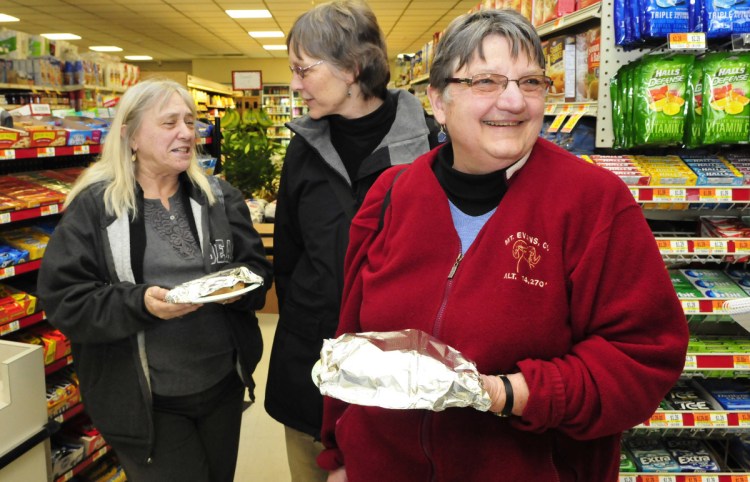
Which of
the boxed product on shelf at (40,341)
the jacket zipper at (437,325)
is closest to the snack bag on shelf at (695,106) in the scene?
the jacket zipper at (437,325)

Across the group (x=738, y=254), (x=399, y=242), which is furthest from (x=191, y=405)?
(x=738, y=254)

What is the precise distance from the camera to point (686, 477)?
2131 mm

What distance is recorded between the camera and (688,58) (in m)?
1.95

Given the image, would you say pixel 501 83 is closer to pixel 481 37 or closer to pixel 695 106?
pixel 481 37

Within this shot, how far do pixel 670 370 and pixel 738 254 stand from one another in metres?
1.22

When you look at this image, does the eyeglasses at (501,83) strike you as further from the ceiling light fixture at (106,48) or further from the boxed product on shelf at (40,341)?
the ceiling light fixture at (106,48)

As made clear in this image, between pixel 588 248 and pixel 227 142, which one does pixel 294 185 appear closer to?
pixel 588 248

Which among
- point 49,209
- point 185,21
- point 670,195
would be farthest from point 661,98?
point 185,21

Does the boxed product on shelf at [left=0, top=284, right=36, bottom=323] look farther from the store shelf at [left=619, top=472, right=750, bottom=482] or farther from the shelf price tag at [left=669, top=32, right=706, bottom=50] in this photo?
the shelf price tag at [left=669, top=32, right=706, bottom=50]

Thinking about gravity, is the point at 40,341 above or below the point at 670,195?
below

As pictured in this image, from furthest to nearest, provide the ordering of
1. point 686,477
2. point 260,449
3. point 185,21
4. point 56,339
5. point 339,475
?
point 185,21, point 260,449, point 56,339, point 686,477, point 339,475

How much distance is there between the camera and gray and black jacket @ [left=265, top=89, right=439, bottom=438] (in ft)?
5.79

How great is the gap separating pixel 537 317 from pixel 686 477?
1581 millimetres

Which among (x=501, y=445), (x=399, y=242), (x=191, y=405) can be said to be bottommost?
(x=191, y=405)
